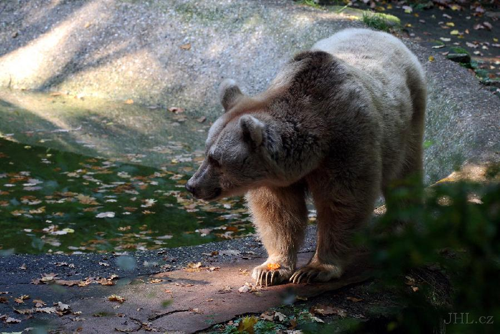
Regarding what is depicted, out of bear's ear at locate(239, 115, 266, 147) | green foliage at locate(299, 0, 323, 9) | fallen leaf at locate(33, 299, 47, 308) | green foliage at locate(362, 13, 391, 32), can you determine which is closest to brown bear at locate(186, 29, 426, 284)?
bear's ear at locate(239, 115, 266, 147)

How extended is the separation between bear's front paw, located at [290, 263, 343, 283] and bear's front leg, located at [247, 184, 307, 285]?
0.42ft

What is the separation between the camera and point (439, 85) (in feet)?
32.4

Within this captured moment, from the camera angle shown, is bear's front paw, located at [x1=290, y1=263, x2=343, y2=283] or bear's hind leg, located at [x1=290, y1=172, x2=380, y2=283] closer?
bear's hind leg, located at [x1=290, y1=172, x2=380, y2=283]

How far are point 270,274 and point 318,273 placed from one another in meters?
0.36

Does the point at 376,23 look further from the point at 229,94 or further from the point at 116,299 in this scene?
the point at 116,299

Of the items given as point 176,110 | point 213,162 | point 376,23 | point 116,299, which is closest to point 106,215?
point 116,299

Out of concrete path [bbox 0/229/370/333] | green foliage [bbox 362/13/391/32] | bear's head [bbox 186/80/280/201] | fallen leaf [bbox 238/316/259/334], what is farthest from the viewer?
green foliage [bbox 362/13/391/32]

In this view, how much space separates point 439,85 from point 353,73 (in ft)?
16.8

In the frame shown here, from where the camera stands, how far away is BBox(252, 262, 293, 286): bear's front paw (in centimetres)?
527

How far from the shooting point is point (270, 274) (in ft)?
17.3

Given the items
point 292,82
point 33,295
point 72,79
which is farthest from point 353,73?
point 72,79

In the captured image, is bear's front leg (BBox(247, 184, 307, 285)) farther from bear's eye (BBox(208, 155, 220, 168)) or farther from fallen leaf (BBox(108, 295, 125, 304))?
fallen leaf (BBox(108, 295, 125, 304))

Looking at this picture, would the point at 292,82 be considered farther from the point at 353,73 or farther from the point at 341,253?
the point at 341,253

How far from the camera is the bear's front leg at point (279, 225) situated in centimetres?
529
